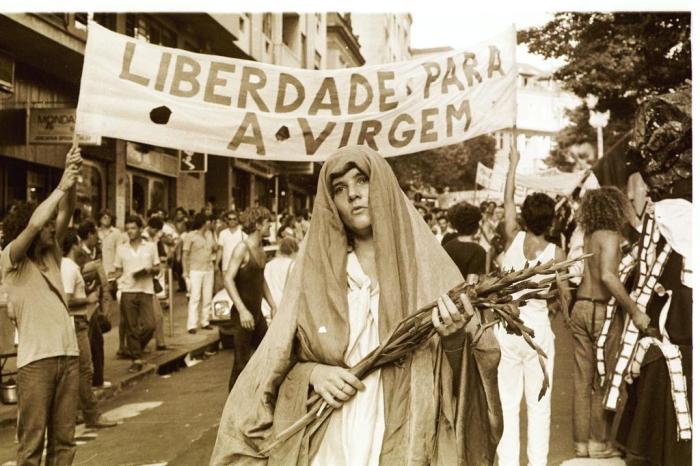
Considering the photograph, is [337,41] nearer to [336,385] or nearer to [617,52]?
[617,52]

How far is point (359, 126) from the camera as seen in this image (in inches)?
245

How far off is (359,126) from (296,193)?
37.0 metres

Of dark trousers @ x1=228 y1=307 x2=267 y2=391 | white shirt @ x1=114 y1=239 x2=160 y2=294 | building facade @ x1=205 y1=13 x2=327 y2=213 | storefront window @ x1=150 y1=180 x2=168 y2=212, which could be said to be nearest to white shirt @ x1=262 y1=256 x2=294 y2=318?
dark trousers @ x1=228 y1=307 x2=267 y2=391

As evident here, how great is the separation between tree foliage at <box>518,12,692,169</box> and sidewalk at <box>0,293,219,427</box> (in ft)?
27.5

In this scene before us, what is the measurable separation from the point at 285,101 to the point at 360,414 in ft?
12.5

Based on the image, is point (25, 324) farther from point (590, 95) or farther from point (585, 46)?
point (590, 95)

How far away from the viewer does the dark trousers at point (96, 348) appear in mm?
8453

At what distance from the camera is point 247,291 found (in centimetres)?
803

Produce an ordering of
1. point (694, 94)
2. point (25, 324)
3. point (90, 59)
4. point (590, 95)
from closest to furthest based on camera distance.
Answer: point (694, 94), point (25, 324), point (90, 59), point (590, 95)

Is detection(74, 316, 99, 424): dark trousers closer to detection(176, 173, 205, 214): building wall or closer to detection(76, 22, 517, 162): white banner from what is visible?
detection(76, 22, 517, 162): white banner

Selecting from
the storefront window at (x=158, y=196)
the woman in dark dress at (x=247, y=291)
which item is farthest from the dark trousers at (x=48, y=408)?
the storefront window at (x=158, y=196)

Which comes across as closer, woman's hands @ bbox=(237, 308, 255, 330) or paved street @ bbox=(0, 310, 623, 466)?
paved street @ bbox=(0, 310, 623, 466)

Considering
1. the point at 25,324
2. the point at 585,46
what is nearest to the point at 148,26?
the point at 585,46

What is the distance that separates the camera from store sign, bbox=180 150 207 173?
18.6 m
